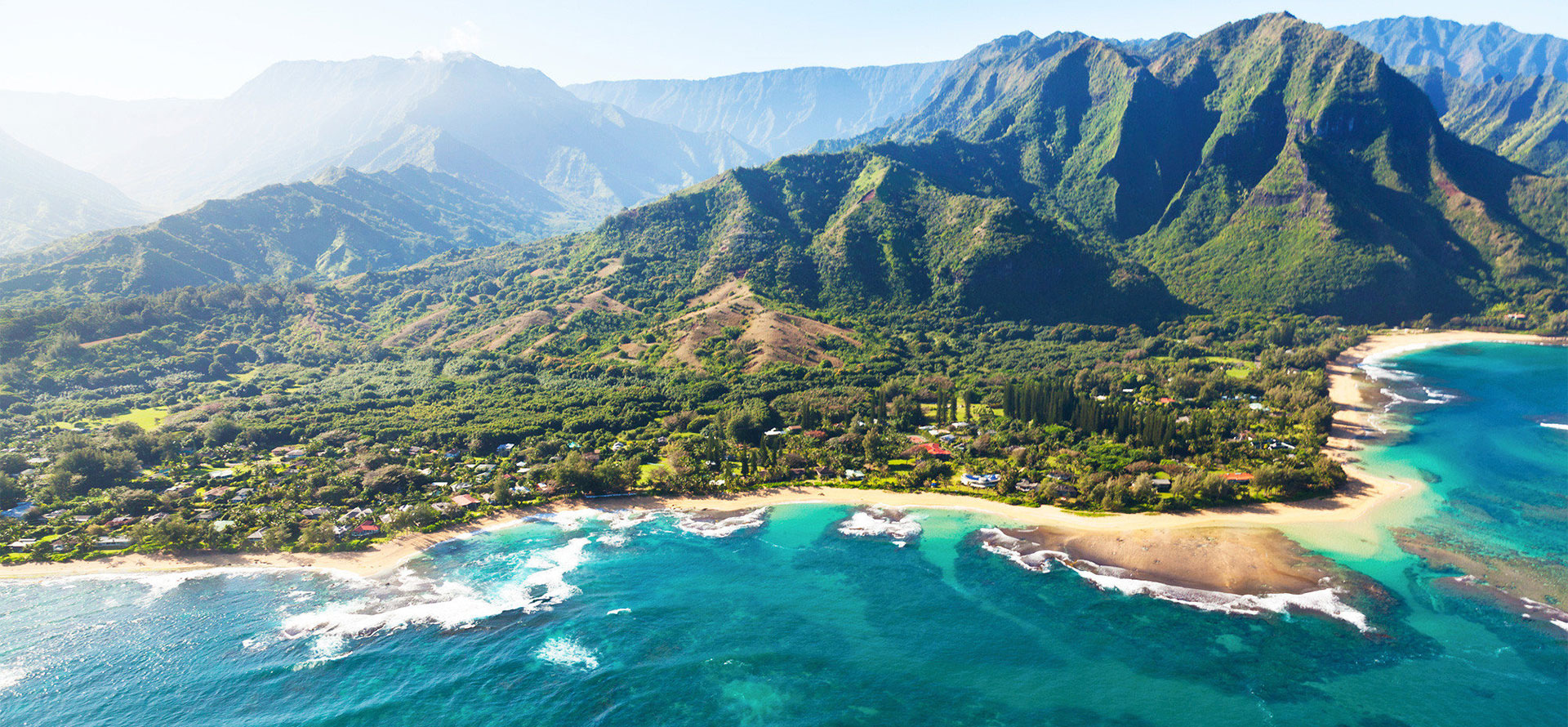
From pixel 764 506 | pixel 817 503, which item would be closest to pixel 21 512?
pixel 764 506

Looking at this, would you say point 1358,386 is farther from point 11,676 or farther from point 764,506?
point 11,676

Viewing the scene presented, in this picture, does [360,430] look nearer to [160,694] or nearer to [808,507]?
[160,694]

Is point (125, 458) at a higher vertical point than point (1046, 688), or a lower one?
higher

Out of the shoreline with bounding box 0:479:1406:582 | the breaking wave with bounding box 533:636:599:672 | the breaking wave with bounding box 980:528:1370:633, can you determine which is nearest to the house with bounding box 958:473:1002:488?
the shoreline with bounding box 0:479:1406:582

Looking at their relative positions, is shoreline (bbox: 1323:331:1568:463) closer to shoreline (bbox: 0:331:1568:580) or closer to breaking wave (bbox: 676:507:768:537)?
shoreline (bbox: 0:331:1568:580)

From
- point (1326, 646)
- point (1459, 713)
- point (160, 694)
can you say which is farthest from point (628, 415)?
point (1459, 713)
